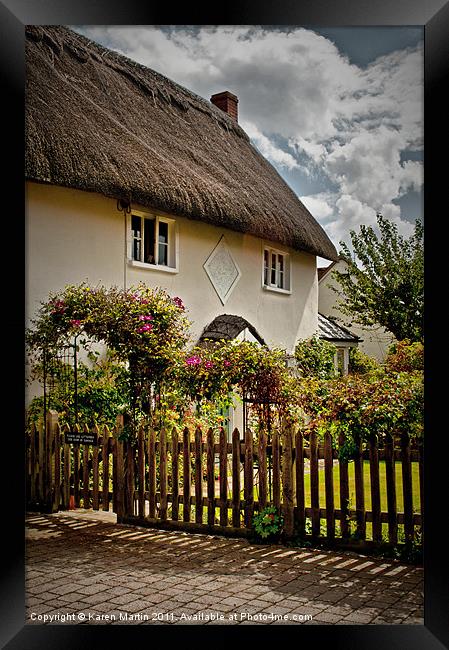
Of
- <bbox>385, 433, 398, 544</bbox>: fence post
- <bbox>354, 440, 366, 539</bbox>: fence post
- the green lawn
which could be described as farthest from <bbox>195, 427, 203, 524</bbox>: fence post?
<bbox>385, 433, 398, 544</bbox>: fence post

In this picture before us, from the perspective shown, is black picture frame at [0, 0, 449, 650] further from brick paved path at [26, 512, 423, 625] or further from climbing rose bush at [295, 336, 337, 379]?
climbing rose bush at [295, 336, 337, 379]

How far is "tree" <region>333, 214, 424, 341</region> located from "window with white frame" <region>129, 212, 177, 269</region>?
1224 mm

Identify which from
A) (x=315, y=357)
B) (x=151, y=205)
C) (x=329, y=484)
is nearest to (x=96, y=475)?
(x=329, y=484)

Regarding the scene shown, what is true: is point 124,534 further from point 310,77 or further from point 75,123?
point 310,77

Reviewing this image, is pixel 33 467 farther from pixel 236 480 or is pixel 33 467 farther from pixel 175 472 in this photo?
pixel 236 480

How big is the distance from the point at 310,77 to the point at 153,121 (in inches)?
61.2

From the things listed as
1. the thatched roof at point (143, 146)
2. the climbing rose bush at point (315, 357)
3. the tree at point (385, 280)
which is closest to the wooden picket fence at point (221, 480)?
the climbing rose bush at point (315, 357)

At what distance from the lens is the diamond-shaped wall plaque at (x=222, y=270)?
16.0ft

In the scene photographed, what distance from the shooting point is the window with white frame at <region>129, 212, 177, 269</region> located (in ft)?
15.5

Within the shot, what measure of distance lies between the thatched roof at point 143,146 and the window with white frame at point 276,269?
14cm

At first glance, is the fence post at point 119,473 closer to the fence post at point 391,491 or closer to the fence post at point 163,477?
the fence post at point 163,477

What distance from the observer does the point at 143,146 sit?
5023 millimetres

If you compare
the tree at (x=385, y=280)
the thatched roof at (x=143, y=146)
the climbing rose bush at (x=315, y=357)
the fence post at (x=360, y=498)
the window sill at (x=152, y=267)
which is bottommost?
the fence post at (x=360, y=498)
